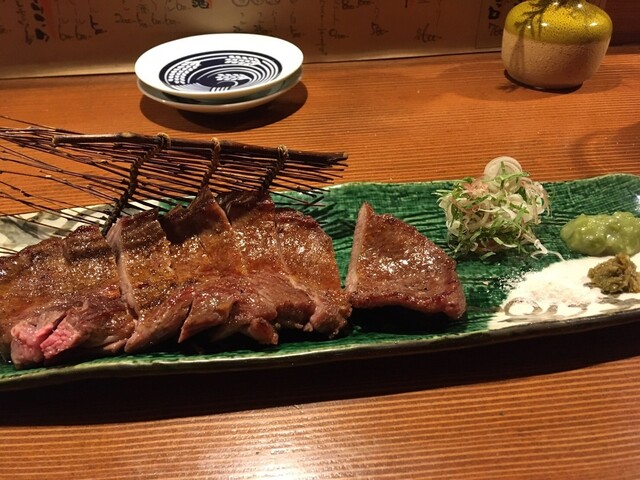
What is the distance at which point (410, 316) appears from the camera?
290 centimetres

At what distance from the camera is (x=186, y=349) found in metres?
2.65

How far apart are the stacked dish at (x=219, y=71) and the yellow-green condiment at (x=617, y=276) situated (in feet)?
9.79

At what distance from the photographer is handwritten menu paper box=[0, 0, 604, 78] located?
217 inches

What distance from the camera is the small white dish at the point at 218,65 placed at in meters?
4.74

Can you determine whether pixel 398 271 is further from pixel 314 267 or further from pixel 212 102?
pixel 212 102

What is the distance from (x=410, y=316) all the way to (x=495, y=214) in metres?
1.02

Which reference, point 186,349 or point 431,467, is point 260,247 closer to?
point 186,349

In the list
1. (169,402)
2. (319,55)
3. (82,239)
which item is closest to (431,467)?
(169,402)

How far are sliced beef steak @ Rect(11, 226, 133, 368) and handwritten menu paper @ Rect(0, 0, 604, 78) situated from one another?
3.56m

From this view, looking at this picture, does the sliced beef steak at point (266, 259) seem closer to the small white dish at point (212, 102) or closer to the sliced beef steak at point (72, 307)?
the sliced beef steak at point (72, 307)

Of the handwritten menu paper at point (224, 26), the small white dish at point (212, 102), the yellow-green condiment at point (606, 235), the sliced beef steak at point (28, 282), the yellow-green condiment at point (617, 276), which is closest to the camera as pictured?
the sliced beef steak at point (28, 282)

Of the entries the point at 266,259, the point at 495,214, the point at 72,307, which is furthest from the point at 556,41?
the point at 72,307

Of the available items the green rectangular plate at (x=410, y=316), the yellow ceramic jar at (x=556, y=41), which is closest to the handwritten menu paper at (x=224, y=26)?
the yellow ceramic jar at (x=556, y=41)

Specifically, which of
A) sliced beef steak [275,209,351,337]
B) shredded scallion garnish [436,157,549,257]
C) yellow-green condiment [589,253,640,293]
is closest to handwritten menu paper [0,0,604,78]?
shredded scallion garnish [436,157,549,257]
